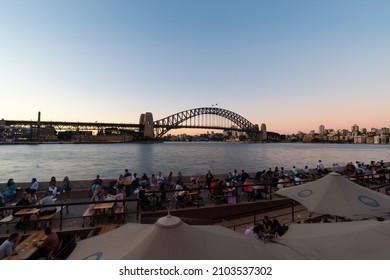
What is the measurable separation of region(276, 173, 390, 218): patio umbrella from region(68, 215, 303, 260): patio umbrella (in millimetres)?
2278

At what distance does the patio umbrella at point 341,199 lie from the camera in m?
4.03

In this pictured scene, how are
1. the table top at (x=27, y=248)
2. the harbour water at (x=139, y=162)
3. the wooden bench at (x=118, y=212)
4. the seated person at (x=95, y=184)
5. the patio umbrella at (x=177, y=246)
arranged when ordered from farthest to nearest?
the harbour water at (x=139, y=162)
the seated person at (x=95, y=184)
the wooden bench at (x=118, y=212)
the table top at (x=27, y=248)
the patio umbrella at (x=177, y=246)

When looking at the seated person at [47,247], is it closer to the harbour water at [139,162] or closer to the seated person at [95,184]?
the seated person at [95,184]

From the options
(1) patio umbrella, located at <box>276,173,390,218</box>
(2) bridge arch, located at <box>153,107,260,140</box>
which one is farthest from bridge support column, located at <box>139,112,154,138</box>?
(1) patio umbrella, located at <box>276,173,390,218</box>

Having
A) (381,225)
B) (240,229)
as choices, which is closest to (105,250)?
(381,225)

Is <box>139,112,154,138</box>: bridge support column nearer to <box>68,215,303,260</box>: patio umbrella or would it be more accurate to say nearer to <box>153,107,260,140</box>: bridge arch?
<box>153,107,260,140</box>: bridge arch

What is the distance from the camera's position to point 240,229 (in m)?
5.70

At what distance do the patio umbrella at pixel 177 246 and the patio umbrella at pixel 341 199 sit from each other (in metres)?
2.28

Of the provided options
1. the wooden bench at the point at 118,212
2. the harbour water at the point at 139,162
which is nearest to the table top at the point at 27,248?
the wooden bench at the point at 118,212

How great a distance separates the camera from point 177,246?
1.99 m

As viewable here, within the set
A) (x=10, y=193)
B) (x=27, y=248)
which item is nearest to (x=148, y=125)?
(x=10, y=193)
